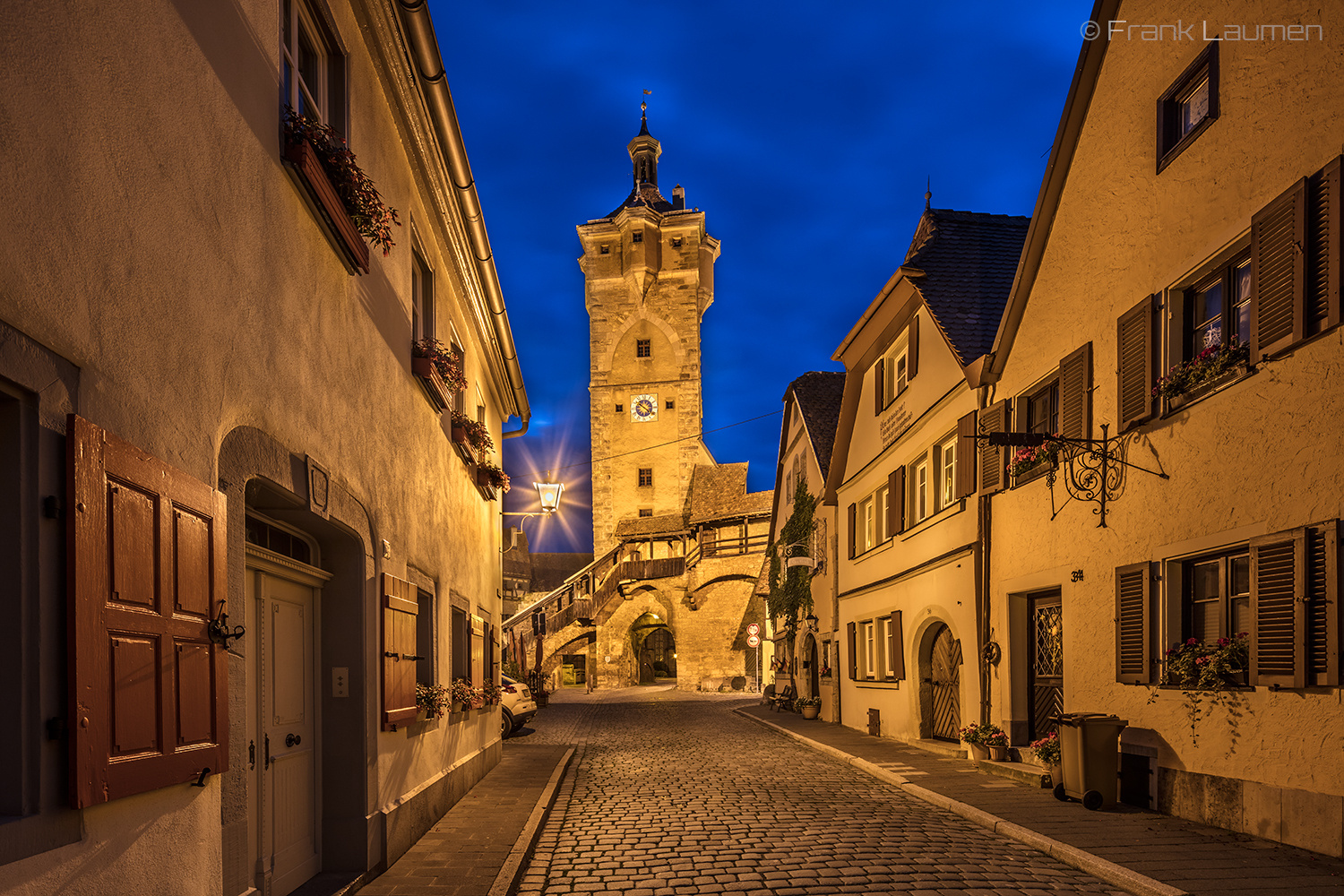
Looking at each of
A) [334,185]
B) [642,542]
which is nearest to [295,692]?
[334,185]

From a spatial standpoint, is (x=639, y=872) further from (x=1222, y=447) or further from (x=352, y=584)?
(x=1222, y=447)

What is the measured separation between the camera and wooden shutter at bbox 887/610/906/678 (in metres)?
17.2

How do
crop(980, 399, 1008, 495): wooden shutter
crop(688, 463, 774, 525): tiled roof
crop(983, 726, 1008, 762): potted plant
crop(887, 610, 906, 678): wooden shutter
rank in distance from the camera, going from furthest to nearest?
crop(688, 463, 774, 525): tiled roof, crop(887, 610, 906, 678): wooden shutter, crop(980, 399, 1008, 495): wooden shutter, crop(983, 726, 1008, 762): potted plant

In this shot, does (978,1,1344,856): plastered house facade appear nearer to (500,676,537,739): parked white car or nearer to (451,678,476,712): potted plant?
(451,678,476,712): potted plant

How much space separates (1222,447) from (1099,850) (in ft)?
11.1

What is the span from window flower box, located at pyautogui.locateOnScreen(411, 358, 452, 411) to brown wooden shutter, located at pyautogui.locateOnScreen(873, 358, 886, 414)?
10509mm

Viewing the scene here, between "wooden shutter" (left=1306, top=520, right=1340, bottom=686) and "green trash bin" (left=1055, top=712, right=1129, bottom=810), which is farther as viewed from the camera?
"green trash bin" (left=1055, top=712, right=1129, bottom=810)

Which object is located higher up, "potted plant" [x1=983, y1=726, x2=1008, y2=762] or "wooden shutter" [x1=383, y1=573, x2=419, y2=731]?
"wooden shutter" [x1=383, y1=573, x2=419, y2=731]

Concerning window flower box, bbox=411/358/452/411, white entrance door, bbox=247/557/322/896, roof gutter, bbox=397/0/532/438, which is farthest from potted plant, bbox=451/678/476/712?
roof gutter, bbox=397/0/532/438

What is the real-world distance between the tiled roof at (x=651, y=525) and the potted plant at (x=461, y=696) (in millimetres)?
37846

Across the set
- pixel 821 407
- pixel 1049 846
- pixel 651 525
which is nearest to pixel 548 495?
pixel 821 407

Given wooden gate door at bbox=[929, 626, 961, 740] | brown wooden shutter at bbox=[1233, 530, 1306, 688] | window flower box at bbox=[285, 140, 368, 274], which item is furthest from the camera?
wooden gate door at bbox=[929, 626, 961, 740]

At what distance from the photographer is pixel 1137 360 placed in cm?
979

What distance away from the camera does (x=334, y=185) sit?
6.15m
